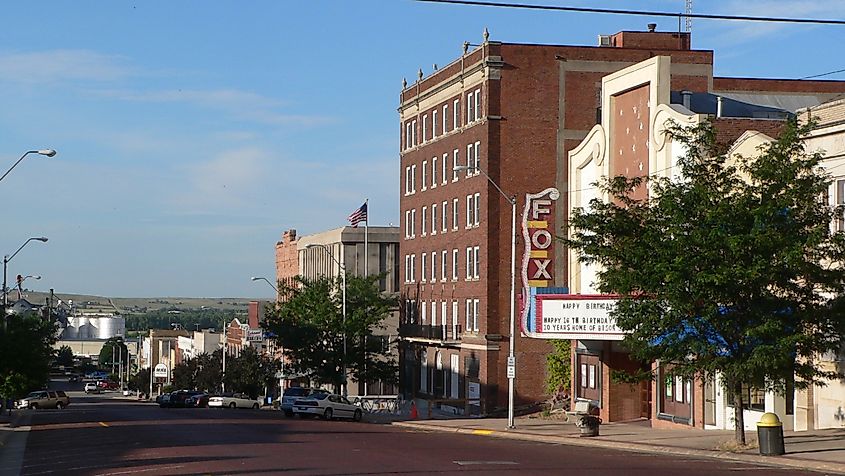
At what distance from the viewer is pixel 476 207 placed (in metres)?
65.6

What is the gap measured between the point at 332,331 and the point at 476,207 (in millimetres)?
15133

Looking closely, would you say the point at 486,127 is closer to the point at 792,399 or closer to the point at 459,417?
the point at 459,417

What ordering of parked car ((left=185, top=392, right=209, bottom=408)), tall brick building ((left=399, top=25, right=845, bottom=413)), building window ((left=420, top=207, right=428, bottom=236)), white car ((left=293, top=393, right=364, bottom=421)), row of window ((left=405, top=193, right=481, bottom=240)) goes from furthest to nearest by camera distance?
parked car ((left=185, top=392, right=209, bottom=408)) < building window ((left=420, top=207, right=428, bottom=236)) < row of window ((left=405, top=193, right=481, bottom=240)) < tall brick building ((left=399, top=25, right=845, bottom=413)) < white car ((left=293, top=393, right=364, bottom=421))

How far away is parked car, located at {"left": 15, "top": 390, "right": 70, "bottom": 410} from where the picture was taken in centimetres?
8556

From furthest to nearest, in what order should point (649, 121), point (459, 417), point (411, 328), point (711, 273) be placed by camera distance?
1. point (411, 328)
2. point (459, 417)
3. point (649, 121)
4. point (711, 273)

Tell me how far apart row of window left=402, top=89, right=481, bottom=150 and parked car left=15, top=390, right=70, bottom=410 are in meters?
30.5

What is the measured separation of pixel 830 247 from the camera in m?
31.0

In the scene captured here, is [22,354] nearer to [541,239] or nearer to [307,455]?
[541,239]

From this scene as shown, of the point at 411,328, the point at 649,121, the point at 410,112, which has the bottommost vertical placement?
the point at 411,328

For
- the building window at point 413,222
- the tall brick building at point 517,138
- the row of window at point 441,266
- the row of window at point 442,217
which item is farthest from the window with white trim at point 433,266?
the tall brick building at point 517,138

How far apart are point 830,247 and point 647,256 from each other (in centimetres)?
452

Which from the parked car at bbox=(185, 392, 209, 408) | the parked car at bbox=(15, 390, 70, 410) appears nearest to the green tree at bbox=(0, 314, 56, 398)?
the parked car at bbox=(185, 392, 209, 408)

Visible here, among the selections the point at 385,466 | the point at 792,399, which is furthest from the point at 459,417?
the point at 385,466

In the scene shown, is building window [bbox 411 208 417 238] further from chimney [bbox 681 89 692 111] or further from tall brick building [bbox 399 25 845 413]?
chimney [bbox 681 89 692 111]
